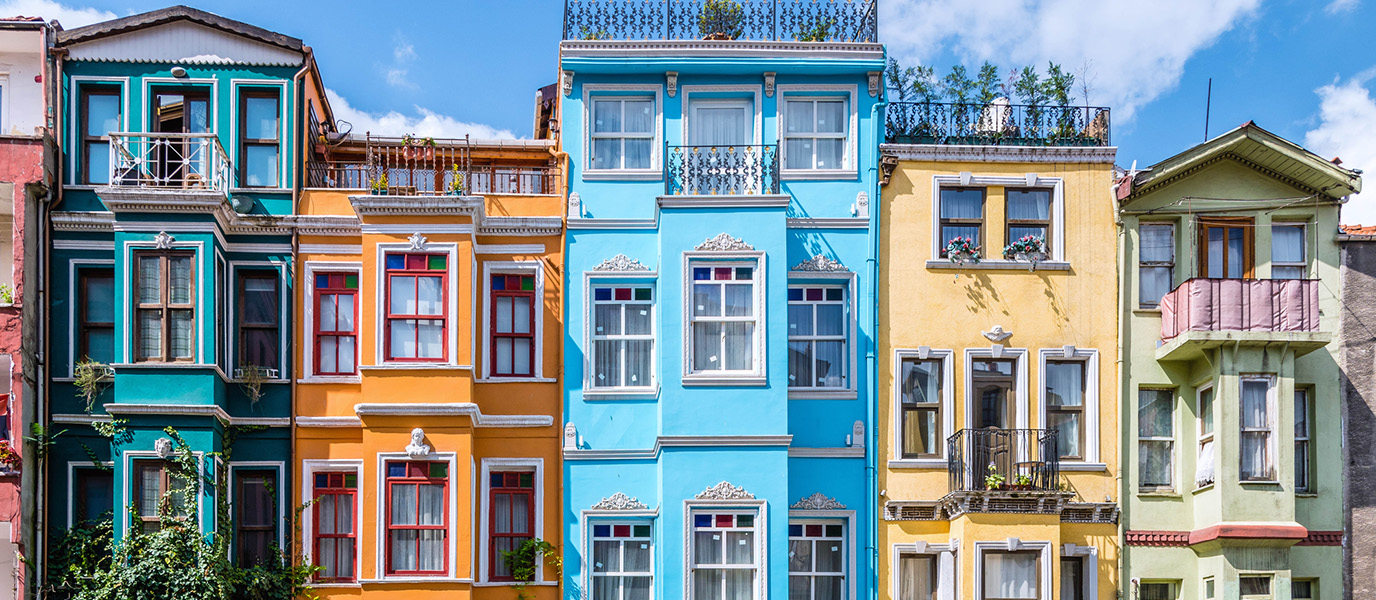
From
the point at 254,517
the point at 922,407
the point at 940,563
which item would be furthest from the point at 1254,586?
the point at 254,517

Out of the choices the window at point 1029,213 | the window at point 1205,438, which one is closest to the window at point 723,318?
the window at point 1029,213

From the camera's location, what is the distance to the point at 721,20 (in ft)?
81.6

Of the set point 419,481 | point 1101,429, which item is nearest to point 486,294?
point 419,481

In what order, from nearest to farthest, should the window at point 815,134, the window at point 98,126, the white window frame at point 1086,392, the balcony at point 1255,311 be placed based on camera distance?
the balcony at point 1255,311 → the white window frame at point 1086,392 → the window at point 98,126 → the window at point 815,134

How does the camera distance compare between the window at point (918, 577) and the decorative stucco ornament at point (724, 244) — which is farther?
the window at point (918, 577)

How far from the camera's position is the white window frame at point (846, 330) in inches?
933

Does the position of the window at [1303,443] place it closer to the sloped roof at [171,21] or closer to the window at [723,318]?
the window at [723,318]

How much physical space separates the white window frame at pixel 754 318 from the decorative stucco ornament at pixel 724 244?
0.09m

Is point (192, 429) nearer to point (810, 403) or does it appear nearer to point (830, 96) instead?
point (810, 403)

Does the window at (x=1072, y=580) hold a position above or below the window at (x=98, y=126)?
below

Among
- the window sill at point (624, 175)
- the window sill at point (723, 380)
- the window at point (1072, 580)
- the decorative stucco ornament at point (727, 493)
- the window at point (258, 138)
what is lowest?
the window at point (1072, 580)

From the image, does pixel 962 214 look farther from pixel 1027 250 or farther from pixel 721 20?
pixel 721 20

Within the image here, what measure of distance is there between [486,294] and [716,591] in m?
6.05

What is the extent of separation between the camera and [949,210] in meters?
24.4
